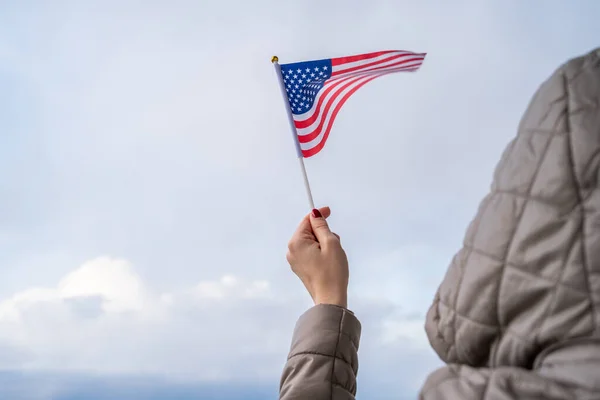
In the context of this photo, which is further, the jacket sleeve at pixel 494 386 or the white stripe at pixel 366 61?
the white stripe at pixel 366 61

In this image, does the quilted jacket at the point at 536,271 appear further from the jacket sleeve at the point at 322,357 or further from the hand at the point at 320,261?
the hand at the point at 320,261

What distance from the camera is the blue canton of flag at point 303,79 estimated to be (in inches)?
103

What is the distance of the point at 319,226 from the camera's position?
180 centimetres

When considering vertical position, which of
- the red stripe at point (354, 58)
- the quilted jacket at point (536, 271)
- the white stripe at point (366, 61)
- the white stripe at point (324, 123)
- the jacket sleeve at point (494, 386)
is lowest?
the jacket sleeve at point (494, 386)

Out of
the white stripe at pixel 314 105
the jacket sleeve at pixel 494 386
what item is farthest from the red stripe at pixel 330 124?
the jacket sleeve at pixel 494 386

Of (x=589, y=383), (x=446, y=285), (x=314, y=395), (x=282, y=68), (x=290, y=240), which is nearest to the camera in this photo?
(x=589, y=383)

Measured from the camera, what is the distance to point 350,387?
140 centimetres

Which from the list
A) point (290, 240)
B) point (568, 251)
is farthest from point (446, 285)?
point (290, 240)

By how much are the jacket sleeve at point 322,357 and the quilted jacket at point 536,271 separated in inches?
19.9

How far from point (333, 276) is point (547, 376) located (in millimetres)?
904

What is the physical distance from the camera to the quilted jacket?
2.28ft

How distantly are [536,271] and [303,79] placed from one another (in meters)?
2.02

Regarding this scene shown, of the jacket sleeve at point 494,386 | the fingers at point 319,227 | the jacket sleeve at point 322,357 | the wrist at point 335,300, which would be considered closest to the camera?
the jacket sleeve at point 494,386

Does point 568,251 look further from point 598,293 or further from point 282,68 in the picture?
point 282,68
